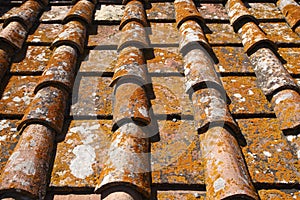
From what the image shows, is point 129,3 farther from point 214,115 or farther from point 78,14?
point 214,115

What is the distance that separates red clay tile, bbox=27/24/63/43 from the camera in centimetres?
288

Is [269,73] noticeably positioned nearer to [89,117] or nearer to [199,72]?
[199,72]

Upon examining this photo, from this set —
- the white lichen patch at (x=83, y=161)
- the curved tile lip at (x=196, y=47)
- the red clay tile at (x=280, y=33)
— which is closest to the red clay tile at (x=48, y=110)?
the white lichen patch at (x=83, y=161)

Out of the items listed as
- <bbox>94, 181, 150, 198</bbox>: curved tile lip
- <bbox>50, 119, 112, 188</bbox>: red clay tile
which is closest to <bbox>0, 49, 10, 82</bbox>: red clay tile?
<bbox>50, 119, 112, 188</bbox>: red clay tile

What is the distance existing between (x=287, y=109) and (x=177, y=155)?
816 mm

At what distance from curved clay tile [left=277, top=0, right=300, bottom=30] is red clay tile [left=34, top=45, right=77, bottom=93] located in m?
2.21

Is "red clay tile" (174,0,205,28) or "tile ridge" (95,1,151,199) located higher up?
"red clay tile" (174,0,205,28)

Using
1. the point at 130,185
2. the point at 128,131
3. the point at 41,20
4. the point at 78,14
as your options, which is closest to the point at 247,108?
the point at 128,131

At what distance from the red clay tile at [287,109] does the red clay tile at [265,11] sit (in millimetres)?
1484

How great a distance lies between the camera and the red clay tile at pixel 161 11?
322 cm

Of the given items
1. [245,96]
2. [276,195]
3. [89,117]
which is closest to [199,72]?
[245,96]

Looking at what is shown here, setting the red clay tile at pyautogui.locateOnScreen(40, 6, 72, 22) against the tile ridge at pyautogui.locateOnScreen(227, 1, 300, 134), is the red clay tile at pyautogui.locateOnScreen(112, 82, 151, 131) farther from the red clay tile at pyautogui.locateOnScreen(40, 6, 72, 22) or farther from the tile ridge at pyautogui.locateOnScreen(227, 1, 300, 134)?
the red clay tile at pyautogui.locateOnScreen(40, 6, 72, 22)

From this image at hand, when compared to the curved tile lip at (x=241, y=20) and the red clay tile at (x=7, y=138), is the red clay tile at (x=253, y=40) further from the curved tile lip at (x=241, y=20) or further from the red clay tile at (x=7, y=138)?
the red clay tile at (x=7, y=138)

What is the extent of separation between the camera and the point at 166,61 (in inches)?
102
